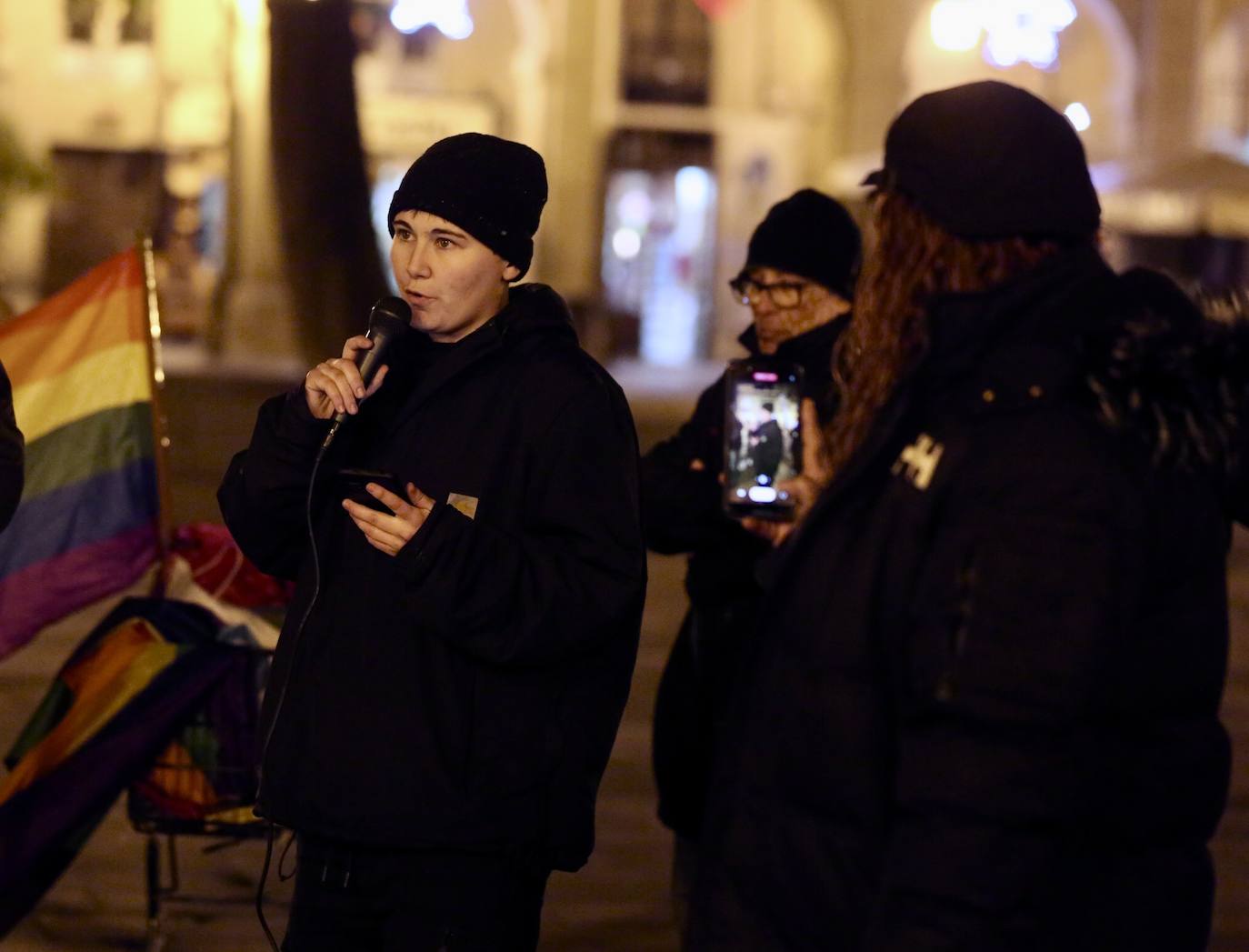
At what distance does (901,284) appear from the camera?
7.95 feet

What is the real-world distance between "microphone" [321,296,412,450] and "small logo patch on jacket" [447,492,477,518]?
0.72 ft

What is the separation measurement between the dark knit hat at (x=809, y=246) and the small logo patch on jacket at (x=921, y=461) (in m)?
2.28

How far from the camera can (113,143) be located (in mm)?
33625

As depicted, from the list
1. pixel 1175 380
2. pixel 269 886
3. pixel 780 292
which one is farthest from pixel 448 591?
pixel 269 886

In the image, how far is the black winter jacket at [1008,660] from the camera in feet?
7.07

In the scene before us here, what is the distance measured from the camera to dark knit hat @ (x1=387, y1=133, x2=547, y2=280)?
3322mm

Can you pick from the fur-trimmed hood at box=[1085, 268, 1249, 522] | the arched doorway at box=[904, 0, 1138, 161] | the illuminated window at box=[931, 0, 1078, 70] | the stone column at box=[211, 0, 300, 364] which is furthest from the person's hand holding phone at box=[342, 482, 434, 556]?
the arched doorway at box=[904, 0, 1138, 161]

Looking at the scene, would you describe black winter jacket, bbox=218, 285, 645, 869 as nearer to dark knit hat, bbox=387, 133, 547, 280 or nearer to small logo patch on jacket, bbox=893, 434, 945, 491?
dark knit hat, bbox=387, 133, 547, 280

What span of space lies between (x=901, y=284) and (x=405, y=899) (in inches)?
53.7

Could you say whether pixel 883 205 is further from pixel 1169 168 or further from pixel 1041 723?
pixel 1169 168

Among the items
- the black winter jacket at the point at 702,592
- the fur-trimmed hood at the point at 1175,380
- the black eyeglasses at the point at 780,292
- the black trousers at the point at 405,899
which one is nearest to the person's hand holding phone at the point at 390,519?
the black trousers at the point at 405,899

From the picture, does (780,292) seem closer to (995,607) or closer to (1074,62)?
(995,607)

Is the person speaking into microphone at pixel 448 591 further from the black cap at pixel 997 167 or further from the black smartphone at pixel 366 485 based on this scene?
the black cap at pixel 997 167

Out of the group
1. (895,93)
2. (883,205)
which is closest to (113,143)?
(895,93)
